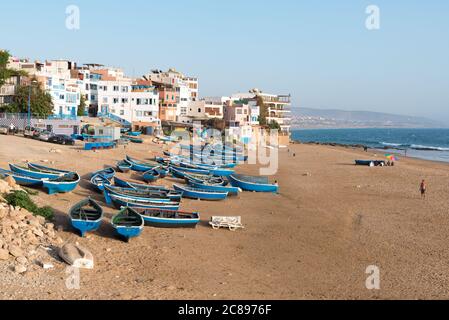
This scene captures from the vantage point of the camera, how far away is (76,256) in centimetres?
1712

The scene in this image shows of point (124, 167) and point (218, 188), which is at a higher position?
point (124, 167)

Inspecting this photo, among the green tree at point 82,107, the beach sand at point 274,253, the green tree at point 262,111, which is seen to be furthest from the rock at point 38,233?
the green tree at point 262,111

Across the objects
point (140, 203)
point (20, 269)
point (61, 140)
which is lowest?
point (20, 269)

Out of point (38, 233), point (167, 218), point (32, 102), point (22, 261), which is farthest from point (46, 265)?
point (32, 102)

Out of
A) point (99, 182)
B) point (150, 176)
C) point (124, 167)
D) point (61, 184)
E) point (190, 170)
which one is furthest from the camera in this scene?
point (190, 170)

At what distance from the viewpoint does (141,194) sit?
92.2 ft

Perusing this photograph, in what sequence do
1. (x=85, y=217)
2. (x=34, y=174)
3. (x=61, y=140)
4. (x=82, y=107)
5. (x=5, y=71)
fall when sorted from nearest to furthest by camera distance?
(x=85, y=217)
(x=34, y=174)
(x=61, y=140)
(x=5, y=71)
(x=82, y=107)

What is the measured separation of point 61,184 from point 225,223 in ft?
30.4

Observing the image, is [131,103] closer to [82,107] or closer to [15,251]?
[82,107]

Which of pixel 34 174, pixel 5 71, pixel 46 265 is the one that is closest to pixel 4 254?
pixel 46 265

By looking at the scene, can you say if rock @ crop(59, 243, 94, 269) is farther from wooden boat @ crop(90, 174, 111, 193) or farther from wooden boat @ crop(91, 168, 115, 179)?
wooden boat @ crop(91, 168, 115, 179)

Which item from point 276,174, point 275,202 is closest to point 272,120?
point 276,174

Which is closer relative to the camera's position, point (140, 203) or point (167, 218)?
point (167, 218)
